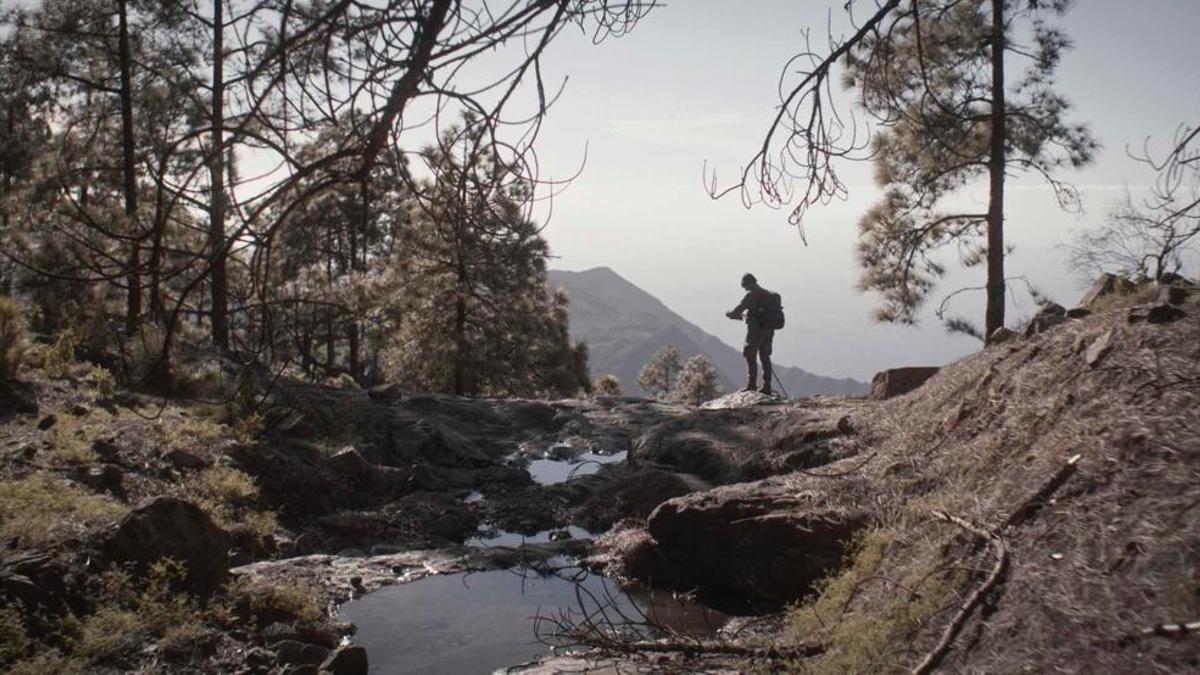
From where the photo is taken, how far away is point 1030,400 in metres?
5.58

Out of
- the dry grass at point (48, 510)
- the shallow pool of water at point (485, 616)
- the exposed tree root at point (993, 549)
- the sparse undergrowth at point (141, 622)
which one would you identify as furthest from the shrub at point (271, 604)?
the exposed tree root at point (993, 549)

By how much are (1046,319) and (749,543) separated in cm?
285

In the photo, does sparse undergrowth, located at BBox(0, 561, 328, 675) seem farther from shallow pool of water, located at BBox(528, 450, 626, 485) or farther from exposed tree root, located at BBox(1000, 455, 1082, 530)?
shallow pool of water, located at BBox(528, 450, 626, 485)

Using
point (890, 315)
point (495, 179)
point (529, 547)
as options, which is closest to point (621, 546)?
point (529, 547)

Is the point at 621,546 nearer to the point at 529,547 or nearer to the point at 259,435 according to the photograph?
the point at 529,547

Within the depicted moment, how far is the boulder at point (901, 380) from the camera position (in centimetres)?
999

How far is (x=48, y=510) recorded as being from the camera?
601 cm

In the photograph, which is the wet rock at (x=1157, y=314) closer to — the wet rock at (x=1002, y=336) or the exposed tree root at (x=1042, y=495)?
the exposed tree root at (x=1042, y=495)

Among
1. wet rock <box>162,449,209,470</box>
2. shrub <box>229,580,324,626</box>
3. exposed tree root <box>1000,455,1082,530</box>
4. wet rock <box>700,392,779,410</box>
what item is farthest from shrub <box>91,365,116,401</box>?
exposed tree root <box>1000,455,1082,530</box>

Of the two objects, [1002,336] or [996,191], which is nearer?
[1002,336]

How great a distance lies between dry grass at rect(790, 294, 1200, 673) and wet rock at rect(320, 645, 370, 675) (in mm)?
2673

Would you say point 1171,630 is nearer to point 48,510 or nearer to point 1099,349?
point 1099,349

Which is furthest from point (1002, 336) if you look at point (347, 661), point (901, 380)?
point (347, 661)

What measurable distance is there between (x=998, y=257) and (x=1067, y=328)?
8251mm
